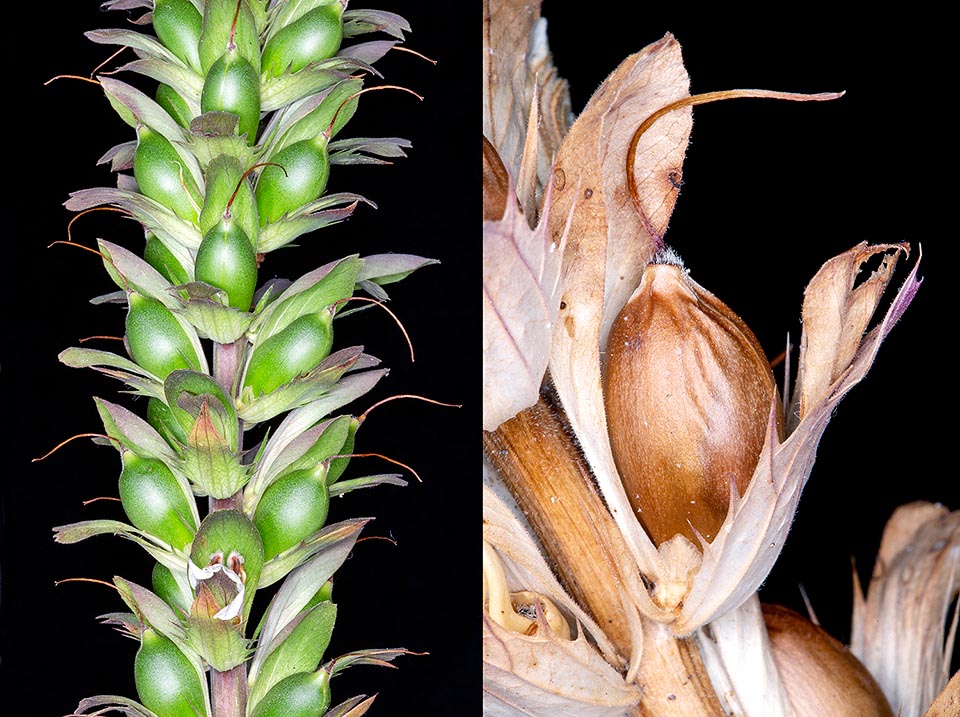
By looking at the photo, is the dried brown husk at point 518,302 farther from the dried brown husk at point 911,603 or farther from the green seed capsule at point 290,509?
the dried brown husk at point 911,603

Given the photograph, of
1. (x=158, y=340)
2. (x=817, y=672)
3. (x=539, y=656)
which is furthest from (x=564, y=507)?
(x=158, y=340)

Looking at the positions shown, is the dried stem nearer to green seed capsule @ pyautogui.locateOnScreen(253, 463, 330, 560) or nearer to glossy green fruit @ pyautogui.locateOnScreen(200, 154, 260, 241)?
green seed capsule @ pyautogui.locateOnScreen(253, 463, 330, 560)

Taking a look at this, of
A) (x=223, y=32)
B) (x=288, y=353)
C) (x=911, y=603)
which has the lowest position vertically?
(x=911, y=603)

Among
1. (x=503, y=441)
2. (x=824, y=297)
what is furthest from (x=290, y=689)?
(x=824, y=297)

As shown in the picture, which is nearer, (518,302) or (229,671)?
(518,302)

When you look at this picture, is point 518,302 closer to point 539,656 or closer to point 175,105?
point 539,656

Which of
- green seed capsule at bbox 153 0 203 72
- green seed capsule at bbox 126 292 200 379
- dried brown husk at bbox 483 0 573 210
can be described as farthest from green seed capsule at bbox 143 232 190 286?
dried brown husk at bbox 483 0 573 210

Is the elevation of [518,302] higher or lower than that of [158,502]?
higher
